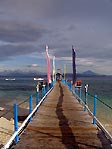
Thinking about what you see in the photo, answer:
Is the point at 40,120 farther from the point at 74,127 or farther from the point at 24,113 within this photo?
the point at 24,113

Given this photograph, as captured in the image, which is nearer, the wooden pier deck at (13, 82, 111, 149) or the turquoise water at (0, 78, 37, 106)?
the wooden pier deck at (13, 82, 111, 149)

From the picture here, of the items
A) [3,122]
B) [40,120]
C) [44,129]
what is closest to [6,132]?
[3,122]

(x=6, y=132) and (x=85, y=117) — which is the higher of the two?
(x=85, y=117)

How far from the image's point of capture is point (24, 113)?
2634 centimetres

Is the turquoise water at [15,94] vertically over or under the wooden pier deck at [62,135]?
under

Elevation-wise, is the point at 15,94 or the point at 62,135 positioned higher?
the point at 62,135

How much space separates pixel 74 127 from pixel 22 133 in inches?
84.8

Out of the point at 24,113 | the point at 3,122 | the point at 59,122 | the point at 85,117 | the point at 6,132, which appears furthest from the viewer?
the point at 24,113

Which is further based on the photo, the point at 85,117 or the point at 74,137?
the point at 85,117

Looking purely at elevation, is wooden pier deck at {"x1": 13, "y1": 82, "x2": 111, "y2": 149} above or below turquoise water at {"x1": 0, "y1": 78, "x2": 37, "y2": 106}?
above

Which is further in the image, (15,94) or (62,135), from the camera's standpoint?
(15,94)

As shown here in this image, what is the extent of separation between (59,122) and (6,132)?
8920mm

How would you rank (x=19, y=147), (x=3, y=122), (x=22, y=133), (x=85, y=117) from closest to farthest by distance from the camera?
(x=19, y=147), (x=22, y=133), (x=85, y=117), (x=3, y=122)

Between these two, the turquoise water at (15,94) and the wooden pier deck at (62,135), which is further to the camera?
Result: the turquoise water at (15,94)
